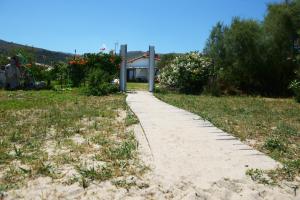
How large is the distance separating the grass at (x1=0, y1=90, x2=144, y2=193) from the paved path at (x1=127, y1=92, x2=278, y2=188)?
42 cm

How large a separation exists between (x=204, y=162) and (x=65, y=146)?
8.00 ft

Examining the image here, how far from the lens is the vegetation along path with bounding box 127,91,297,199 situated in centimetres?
470

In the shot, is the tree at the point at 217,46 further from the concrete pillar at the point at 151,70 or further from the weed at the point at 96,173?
the weed at the point at 96,173

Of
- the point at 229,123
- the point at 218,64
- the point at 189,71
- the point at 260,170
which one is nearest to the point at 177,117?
the point at 229,123

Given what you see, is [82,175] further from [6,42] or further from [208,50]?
[6,42]

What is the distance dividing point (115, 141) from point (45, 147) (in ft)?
4.00

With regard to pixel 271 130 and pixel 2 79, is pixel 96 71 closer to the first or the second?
pixel 2 79

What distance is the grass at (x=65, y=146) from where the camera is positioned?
5.19 m

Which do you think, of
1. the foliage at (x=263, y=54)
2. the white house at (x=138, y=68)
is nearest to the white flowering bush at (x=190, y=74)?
the foliage at (x=263, y=54)

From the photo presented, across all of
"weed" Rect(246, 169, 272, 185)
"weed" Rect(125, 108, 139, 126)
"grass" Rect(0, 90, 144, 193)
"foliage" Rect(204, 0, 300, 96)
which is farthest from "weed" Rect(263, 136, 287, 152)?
"foliage" Rect(204, 0, 300, 96)

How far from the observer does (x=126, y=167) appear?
5.47 meters

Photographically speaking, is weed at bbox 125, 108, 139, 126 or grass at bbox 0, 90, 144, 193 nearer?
grass at bbox 0, 90, 144, 193

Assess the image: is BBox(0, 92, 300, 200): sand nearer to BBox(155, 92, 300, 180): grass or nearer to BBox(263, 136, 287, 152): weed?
BBox(155, 92, 300, 180): grass

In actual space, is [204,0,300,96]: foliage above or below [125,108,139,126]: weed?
above
